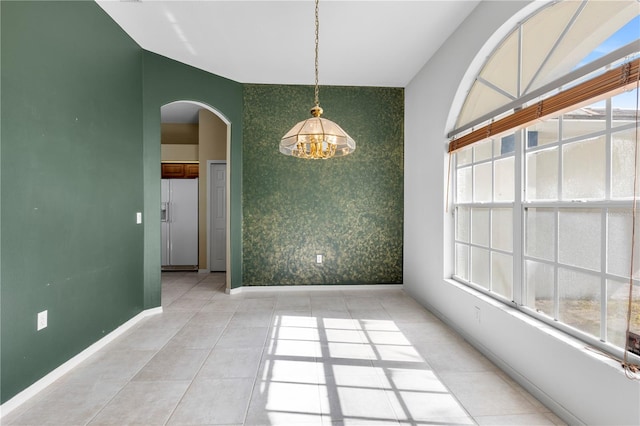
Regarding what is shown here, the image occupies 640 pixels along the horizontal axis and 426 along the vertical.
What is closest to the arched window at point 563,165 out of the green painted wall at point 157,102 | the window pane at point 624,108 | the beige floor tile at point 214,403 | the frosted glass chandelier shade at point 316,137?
the window pane at point 624,108

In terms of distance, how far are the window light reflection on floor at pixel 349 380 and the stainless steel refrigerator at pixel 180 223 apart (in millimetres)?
3607

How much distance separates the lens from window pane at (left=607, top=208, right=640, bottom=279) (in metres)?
1.55

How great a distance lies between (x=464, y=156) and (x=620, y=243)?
1.74m

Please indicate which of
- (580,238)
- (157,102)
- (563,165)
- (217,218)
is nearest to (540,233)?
(580,238)

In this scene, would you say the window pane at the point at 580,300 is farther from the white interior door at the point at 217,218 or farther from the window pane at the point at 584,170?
the white interior door at the point at 217,218

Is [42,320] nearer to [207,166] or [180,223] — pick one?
[180,223]

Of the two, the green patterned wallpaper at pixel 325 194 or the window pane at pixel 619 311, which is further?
the green patterned wallpaper at pixel 325 194

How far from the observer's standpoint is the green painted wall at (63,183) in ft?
6.45

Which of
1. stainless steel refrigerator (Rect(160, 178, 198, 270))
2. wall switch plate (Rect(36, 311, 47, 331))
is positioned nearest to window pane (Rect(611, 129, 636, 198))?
wall switch plate (Rect(36, 311, 47, 331))

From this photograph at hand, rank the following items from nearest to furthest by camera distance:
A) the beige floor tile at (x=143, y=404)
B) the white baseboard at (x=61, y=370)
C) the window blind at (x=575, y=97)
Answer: the window blind at (x=575, y=97)
the beige floor tile at (x=143, y=404)
the white baseboard at (x=61, y=370)

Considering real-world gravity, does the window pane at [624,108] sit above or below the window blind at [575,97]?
below

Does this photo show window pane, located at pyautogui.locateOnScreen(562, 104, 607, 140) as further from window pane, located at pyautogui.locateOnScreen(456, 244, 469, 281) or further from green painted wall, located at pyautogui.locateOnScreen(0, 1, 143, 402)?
green painted wall, located at pyautogui.locateOnScreen(0, 1, 143, 402)

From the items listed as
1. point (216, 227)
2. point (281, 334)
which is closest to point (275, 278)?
point (281, 334)

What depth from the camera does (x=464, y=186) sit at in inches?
126
